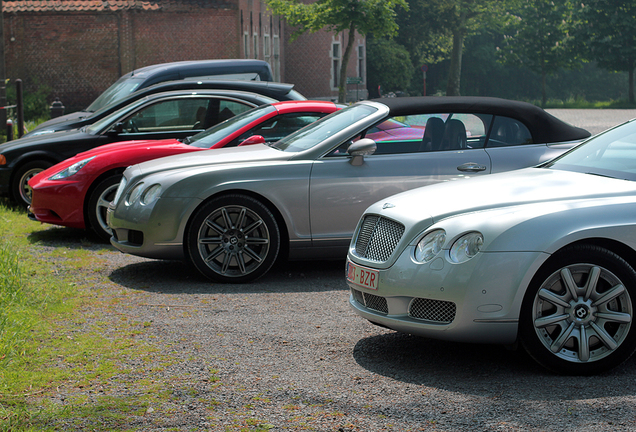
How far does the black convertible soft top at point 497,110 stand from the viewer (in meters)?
6.91

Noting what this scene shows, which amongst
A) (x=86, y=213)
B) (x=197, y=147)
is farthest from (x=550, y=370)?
(x=86, y=213)

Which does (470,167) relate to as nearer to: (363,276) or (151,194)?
(363,276)

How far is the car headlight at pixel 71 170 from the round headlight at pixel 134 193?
71.6 inches

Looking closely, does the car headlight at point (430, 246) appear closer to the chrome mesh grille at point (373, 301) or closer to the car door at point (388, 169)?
the chrome mesh grille at point (373, 301)

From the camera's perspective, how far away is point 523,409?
378cm

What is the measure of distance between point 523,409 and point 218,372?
1.67 meters

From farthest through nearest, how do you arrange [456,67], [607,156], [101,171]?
[456,67] < [101,171] < [607,156]

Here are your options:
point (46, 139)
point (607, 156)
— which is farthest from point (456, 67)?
point (607, 156)

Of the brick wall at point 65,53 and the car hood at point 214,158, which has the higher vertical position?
the brick wall at point 65,53

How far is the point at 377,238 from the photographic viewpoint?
4688 millimetres

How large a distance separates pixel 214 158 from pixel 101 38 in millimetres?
26173

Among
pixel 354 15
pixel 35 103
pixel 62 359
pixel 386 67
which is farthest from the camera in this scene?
pixel 386 67

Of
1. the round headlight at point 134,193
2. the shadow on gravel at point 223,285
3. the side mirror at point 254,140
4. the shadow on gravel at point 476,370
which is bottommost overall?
the shadow on gravel at point 223,285

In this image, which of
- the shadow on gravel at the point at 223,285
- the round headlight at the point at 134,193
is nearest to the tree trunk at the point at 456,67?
the shadow on gravel at the point at 223,285
